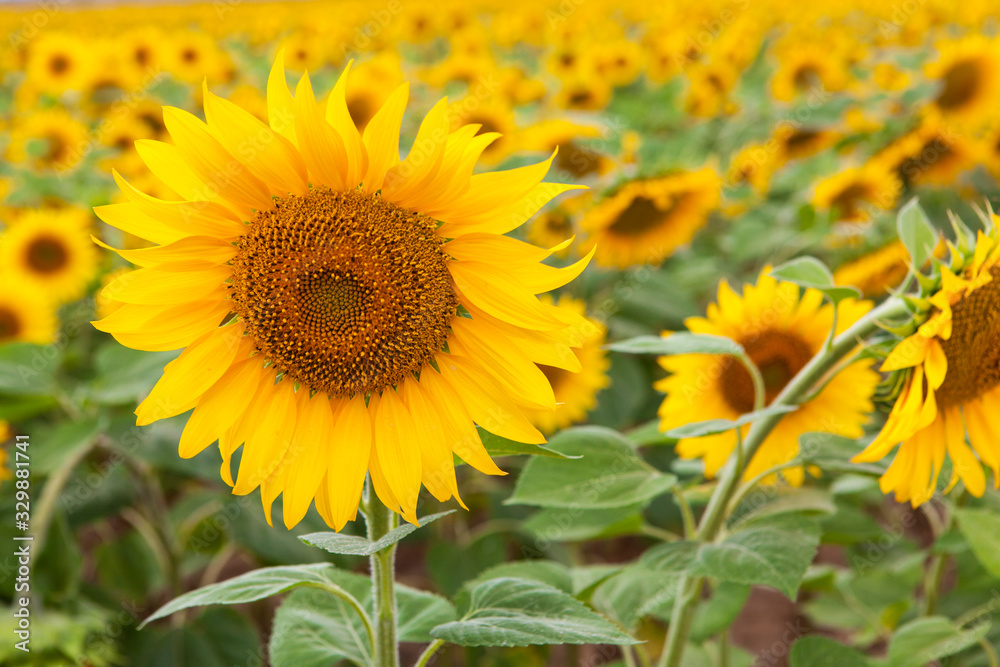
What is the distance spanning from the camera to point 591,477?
150 centimetres

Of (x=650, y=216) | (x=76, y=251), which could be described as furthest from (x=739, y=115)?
(x=76, y=251)

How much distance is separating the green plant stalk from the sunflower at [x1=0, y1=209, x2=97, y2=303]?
3016 mm

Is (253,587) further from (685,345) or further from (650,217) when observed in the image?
(650,217)

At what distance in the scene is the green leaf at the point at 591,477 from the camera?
1.43 m

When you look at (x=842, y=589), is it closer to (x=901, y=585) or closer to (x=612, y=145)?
(x=901, y=585)

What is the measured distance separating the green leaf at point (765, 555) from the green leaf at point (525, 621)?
267mm

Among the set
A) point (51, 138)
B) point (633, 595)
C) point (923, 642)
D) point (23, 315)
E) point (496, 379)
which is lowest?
point (923, 642)

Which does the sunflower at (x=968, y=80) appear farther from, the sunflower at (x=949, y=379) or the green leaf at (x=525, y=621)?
the green leaf at (x=525, y=621)

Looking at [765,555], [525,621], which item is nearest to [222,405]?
[525,621]

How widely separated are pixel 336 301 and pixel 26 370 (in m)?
1.48

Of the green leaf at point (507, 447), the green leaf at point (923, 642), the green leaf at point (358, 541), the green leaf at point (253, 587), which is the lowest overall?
the green leaf at point (923, 642)

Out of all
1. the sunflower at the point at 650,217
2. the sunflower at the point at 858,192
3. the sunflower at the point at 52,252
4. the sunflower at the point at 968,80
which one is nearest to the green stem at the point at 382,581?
the sunflower at the point at 650,217

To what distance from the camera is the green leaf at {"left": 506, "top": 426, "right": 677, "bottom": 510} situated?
1431 millimetres

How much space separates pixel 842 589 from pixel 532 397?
181 cm
